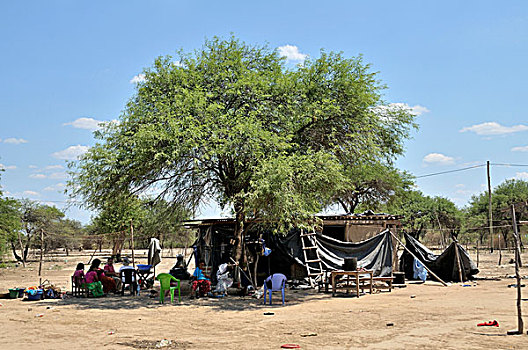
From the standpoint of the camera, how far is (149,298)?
1609cm

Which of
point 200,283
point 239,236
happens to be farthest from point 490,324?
point 200,283

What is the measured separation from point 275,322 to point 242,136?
224 inches

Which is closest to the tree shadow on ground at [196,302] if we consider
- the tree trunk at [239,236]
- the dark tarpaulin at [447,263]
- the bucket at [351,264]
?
the bucket at [351,264]

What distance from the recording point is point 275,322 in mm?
11281

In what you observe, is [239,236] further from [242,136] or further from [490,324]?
[490,324]

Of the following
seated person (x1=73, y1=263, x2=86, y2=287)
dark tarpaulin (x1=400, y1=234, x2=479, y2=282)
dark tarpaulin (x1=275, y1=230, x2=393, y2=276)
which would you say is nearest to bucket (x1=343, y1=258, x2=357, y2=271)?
dark tarpaulin (x1=275, y1=230, x2=393, y2=276)

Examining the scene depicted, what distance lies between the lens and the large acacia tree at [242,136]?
1412cm

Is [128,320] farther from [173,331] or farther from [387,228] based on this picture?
[387,228]

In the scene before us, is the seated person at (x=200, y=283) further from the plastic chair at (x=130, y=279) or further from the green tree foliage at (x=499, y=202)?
the green tree foliage at (x=499, y=202)

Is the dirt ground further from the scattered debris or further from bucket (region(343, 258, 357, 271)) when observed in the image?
bucket (region(343, 258, 357, 271))

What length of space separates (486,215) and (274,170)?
129ft

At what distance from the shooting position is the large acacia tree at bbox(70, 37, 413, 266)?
46.3ft

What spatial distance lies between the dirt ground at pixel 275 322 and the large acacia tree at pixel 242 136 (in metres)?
2.94

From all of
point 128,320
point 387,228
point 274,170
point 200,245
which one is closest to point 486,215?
point 387,228
